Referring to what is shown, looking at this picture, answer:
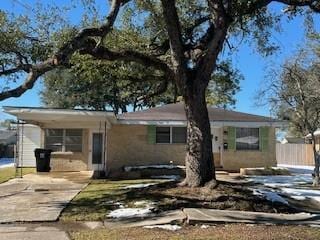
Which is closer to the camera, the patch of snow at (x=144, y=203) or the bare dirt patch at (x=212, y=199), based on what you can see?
the bare dirt patch at (x=212, y=199)

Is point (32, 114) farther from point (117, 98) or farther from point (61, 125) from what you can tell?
point (117, 98)

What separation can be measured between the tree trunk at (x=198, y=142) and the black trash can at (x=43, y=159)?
12084 millimetres

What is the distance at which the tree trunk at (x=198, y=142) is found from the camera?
46.1ft

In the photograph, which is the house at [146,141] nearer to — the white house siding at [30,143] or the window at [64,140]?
the window at [64,140]

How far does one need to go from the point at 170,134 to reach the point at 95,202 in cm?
1212

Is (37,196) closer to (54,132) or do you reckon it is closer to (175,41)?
(175,41)

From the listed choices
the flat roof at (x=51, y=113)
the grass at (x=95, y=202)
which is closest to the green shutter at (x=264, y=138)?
the flat roof at (x=51, y=113)

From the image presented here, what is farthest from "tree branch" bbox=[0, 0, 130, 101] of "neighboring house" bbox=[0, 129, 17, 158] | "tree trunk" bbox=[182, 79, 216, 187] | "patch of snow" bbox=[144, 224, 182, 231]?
"neighboring house" bbox=[0, 129, 17, 158]

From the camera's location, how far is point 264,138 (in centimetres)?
2556

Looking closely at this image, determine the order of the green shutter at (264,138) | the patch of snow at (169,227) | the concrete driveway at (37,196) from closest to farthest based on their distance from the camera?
the patch of snow at (169,227)
the concrete driveway at (37,196)
the green shutter at (264,138)

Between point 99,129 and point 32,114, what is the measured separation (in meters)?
4.45

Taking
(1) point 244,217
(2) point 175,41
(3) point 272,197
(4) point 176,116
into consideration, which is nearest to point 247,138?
(4) point 176,116

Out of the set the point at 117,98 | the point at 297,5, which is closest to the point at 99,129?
the point at 297,5

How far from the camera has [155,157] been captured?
2511 centimetres
